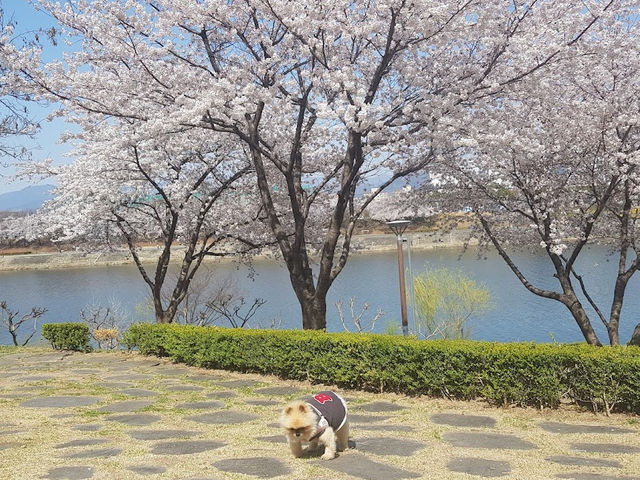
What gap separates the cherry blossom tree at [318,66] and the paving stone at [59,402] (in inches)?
161

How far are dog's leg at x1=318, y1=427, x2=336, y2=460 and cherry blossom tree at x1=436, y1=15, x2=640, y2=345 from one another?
6080 millimetres

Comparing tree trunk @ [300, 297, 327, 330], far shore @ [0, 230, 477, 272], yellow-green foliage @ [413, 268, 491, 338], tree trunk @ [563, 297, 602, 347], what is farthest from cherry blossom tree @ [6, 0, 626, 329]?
far shore @ [0, 230, 477, 272]

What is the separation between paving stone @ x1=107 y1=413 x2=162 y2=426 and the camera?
24.5ft

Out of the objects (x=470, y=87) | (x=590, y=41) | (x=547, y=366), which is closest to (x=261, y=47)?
(x=470, y=87)

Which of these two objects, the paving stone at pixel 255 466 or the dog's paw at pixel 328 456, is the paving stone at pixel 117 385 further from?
the dog's paw at pixel 328 456

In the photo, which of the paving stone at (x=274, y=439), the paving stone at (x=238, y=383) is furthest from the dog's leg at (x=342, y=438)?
the paving stone at (x=238, y=383)

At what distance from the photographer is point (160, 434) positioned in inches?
267

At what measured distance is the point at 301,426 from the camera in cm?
536

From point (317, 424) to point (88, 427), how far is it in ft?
10.2

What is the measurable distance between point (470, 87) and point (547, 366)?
481 centimetres

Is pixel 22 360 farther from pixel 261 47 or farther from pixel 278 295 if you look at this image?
pixel 278 295

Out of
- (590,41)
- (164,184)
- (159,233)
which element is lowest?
(159,233)

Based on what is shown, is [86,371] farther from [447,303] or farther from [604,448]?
[447,303]

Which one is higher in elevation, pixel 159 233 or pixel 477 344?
pixel 159 233
